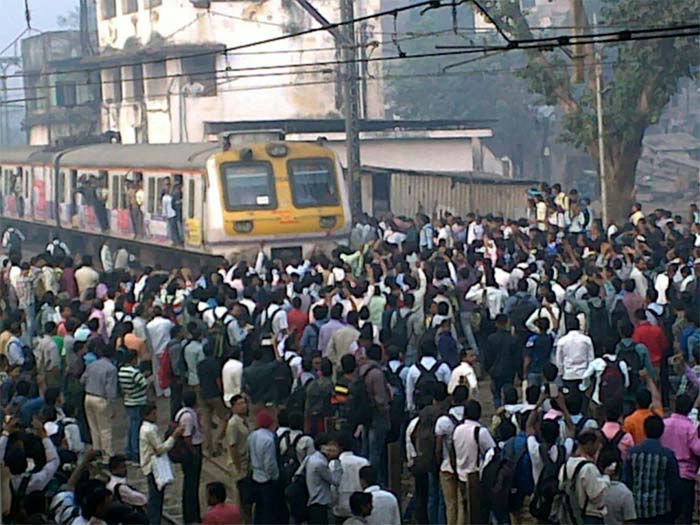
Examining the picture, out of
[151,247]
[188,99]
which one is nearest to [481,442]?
[151,247]

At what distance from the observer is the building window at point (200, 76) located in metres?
40.9

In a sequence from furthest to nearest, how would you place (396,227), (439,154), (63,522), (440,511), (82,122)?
(82,122)
(439,154)
(396,227)
(440,511)
(63,522)

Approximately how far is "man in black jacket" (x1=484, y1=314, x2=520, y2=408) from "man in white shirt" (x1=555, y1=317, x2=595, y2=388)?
2.44 feet

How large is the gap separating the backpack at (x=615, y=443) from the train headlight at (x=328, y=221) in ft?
42.8

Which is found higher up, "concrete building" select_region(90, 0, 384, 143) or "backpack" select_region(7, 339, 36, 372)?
"concrete building" select_region(90, 0, 384, 143)

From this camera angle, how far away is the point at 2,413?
1070 centimetres

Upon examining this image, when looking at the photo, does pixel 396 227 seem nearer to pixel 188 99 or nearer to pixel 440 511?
pixel 440 511

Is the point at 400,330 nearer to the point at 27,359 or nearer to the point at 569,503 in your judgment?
the point at 27,359

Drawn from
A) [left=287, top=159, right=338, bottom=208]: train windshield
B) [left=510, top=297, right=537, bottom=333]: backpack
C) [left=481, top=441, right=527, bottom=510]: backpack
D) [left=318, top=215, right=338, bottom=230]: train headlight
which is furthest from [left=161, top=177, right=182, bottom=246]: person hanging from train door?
[left=481, top=441, right=527, bottom=510]: backpack

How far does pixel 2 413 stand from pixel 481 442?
11.8 ft

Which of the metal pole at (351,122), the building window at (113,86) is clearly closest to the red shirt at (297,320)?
the metal pole at (351,122)

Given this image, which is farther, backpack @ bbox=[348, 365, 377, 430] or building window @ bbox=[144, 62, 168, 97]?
building window @ bbox=[144, 62, 168, 97]

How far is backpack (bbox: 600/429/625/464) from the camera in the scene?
8812 mm

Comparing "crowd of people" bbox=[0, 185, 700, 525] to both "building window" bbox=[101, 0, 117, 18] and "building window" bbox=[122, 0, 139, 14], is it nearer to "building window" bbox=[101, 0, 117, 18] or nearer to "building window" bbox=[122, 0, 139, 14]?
"building window" bbox=[122, 0, 139, 14]
